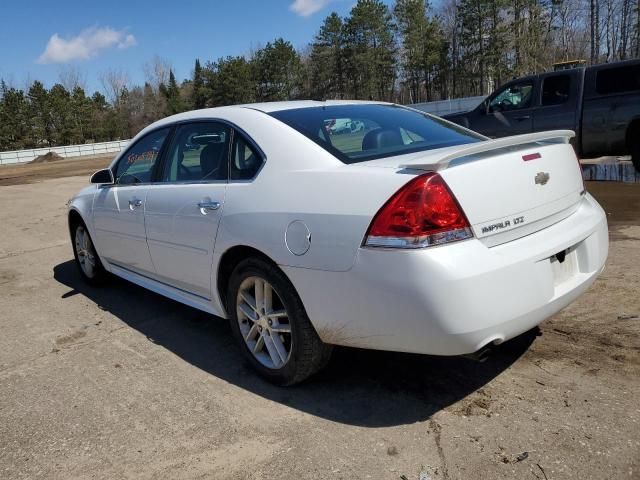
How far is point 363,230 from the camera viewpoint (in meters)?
2.52

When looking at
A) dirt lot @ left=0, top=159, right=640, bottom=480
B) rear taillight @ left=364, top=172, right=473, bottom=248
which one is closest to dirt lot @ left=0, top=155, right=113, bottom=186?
dirt lot @ left=0, top=159, right=640, bottom=480

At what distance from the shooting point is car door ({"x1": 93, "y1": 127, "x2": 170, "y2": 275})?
4.17 meters

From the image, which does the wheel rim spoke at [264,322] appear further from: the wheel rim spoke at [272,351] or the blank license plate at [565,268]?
the blank license plate at [565,268]

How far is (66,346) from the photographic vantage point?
13.4 feet

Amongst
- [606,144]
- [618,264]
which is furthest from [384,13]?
[618,264]

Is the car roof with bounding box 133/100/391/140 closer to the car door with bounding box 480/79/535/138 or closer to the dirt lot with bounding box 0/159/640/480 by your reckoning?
the dirt lot with bounding box 0/159/640/480

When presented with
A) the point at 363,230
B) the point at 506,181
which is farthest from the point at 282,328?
the point at 506,181

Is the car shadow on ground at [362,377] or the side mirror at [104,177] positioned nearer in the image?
the car shadow on ground at [362,377]

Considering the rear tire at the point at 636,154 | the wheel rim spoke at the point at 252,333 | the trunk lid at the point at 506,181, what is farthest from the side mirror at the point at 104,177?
the rear tire at the point at 636,154

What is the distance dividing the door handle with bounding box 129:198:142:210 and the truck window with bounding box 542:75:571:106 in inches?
303

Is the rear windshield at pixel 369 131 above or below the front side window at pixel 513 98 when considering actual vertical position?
below

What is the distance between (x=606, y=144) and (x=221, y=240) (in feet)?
25.8

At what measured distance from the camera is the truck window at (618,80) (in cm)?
867

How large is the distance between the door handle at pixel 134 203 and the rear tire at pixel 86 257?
1.21 m
